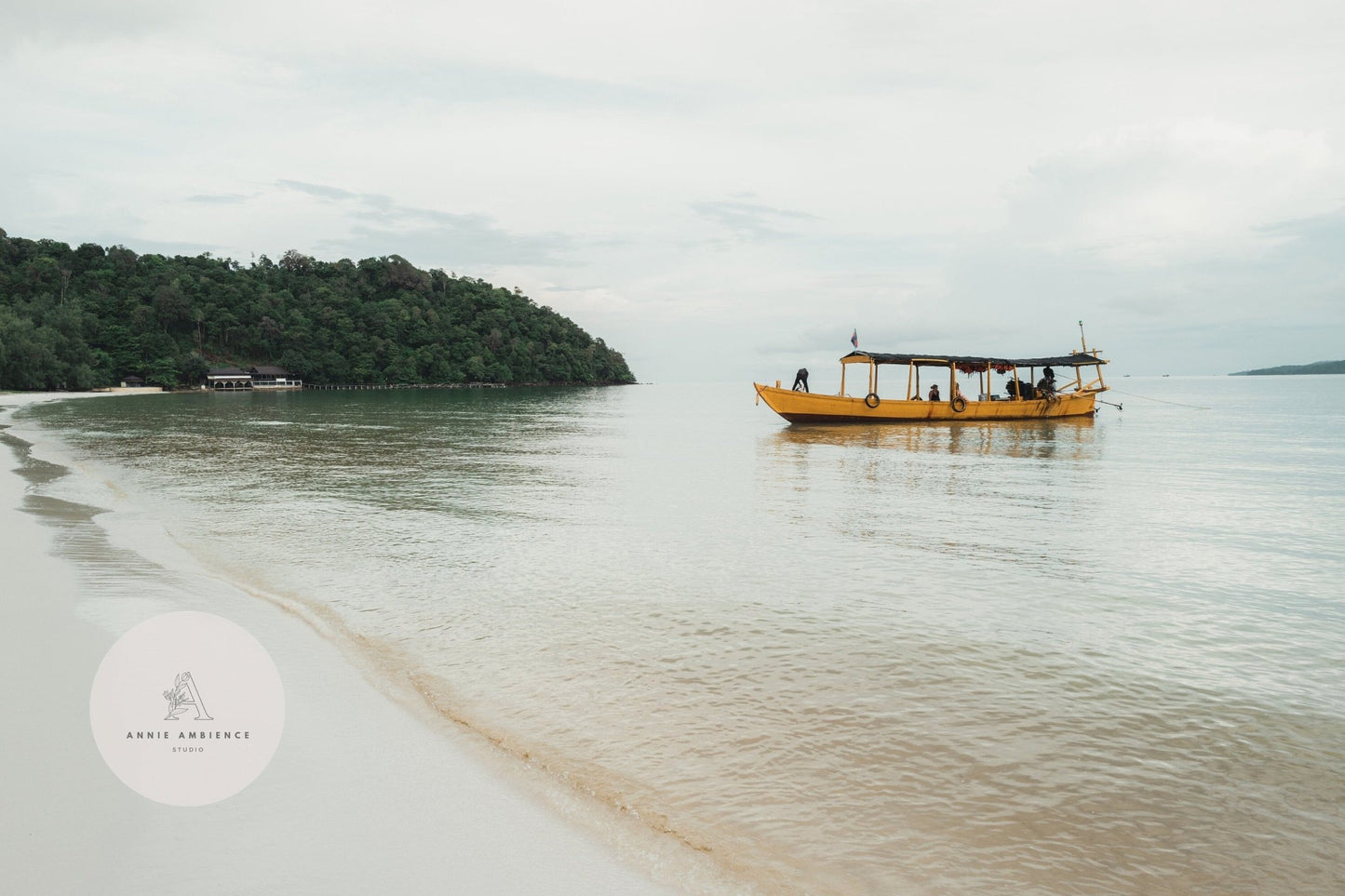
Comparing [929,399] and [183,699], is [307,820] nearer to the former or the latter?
[183,699]

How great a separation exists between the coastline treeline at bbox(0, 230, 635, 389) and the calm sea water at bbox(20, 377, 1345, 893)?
126m

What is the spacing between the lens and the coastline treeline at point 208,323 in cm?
12444

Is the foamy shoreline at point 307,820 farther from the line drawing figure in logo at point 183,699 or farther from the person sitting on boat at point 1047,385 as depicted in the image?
the person sitting on boat at point 1047,385

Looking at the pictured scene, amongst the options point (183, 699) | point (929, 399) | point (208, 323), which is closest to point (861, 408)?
point (929, 399)

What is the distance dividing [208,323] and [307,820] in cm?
18466

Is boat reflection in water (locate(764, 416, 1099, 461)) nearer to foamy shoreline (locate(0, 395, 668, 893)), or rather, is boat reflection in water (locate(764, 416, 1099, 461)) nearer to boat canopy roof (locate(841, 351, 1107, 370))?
boat canopy roof (locate(841, 351, 1107, 370))

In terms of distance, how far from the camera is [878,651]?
29.4 feet

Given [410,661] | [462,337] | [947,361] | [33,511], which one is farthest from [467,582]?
[462,337]

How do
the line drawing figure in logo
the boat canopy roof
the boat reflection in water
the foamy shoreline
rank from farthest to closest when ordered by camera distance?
the boat canopy roof
the boat reflection in water
the line drawing figure in logo
the foamy shoreline

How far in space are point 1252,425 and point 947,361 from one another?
86.6ft

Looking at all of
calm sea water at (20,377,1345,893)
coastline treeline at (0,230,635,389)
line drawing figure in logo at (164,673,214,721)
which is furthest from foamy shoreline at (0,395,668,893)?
coastline treeline at (0,230,635,389)

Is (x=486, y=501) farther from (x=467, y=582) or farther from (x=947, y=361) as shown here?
(x=947, y=361)

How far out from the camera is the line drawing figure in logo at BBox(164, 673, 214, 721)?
6344 millimetres

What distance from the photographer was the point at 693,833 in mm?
5176
